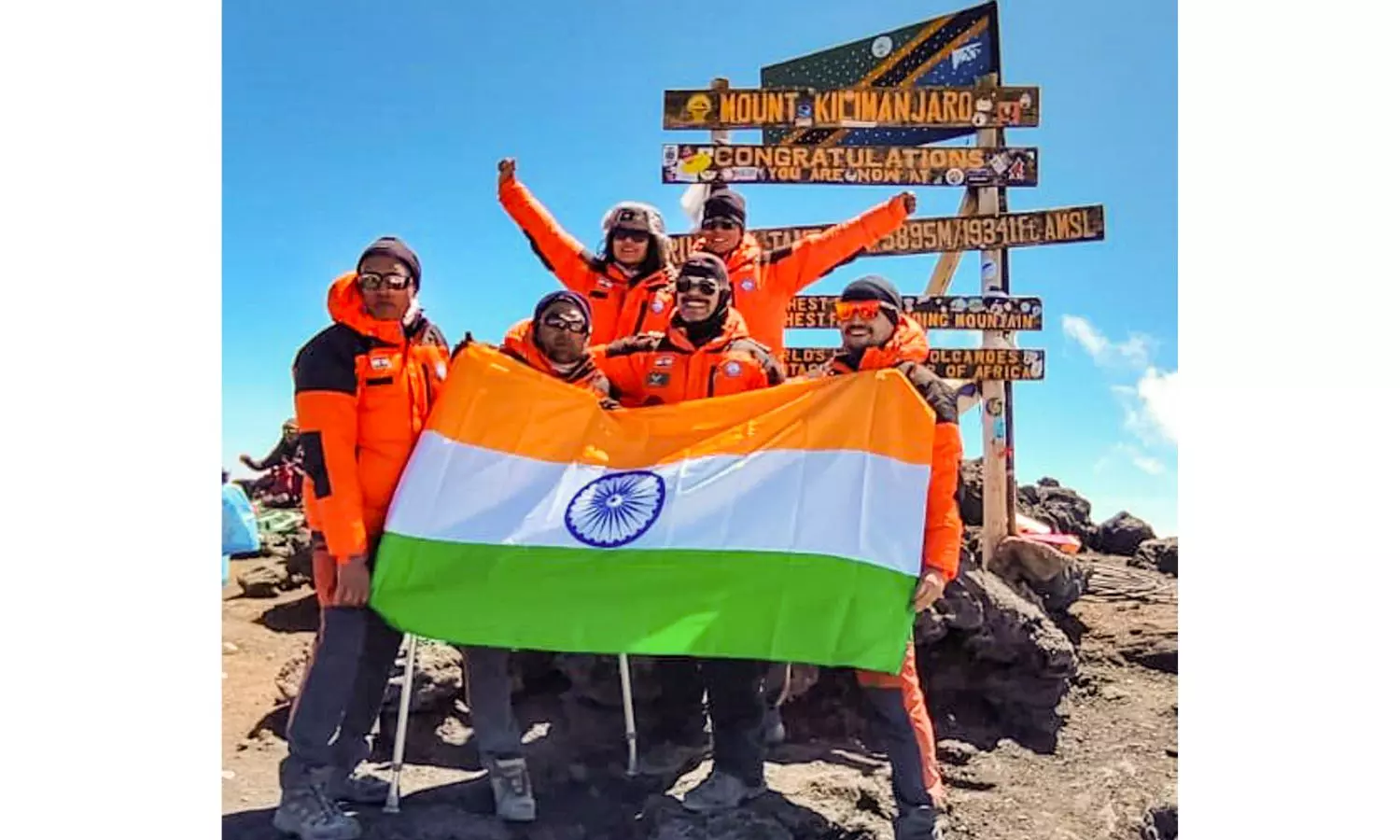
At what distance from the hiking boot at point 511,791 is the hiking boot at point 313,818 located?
58 cm

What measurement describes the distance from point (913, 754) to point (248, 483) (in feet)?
44.2

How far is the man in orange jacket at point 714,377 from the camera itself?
443cm

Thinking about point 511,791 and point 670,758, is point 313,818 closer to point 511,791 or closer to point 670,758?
point 511,791

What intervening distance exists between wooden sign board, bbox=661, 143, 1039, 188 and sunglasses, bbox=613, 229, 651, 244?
2.05 m

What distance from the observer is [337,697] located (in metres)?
3.94

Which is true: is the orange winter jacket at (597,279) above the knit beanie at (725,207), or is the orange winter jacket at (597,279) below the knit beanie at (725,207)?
below

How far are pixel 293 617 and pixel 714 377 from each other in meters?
5.97

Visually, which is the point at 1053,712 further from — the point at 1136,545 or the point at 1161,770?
the point at 1136,545

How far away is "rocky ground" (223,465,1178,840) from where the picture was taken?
4.47m

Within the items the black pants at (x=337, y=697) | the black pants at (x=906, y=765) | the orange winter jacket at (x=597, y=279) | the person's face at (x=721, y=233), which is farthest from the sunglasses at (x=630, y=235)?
the black pants at (x=906, y=765)

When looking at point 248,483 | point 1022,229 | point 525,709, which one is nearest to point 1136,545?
point 1022,229

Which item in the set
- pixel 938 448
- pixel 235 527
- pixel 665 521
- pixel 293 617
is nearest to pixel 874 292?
pixel 938 448

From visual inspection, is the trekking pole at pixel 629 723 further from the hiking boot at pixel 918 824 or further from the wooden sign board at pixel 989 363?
the wooden sign board at pixel 989 363

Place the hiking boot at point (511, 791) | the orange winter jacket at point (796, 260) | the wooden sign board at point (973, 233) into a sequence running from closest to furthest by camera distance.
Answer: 1. the hiking boot at point (511, 791)
2. the orange winter jacket at point (796, 260)
3. the wooden sign board at point (973, 233)
